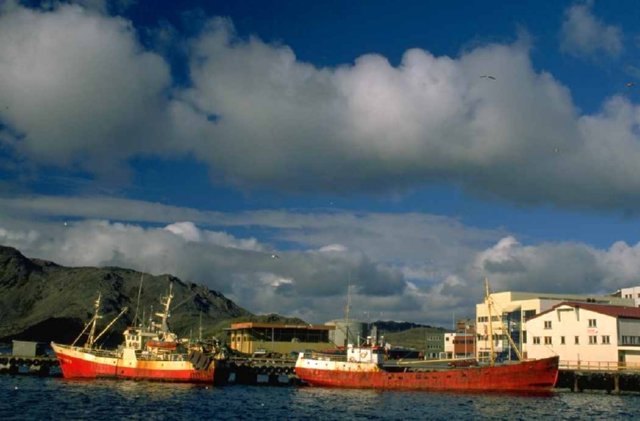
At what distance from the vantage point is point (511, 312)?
6147 inches

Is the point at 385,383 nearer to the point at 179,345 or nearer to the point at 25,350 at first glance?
the point at 179,345

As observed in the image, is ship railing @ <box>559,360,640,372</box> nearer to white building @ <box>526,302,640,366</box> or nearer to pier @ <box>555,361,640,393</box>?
pier @ <box>555,361,640,393</box>

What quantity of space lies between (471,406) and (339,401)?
15.9m

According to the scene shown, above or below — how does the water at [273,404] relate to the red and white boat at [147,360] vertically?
below

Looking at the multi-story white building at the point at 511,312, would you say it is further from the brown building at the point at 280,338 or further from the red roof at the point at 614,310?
the brown building at the point at 280,338

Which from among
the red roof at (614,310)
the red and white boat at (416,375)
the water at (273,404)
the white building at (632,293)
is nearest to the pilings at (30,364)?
the water at (273,404)

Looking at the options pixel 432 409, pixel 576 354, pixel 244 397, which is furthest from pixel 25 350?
pixel 576 354

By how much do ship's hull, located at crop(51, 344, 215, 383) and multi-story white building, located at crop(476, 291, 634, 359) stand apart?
6542 cm

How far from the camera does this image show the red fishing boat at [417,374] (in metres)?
93.6

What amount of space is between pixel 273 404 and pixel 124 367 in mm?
33618

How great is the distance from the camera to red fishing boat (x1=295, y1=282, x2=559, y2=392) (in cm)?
9362

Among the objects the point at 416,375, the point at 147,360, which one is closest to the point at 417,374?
the point at 416,375

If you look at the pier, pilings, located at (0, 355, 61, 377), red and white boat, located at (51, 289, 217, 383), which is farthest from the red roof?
pilings, located at (0, 355, 61, 377)

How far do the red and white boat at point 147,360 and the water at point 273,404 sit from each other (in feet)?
8.80
